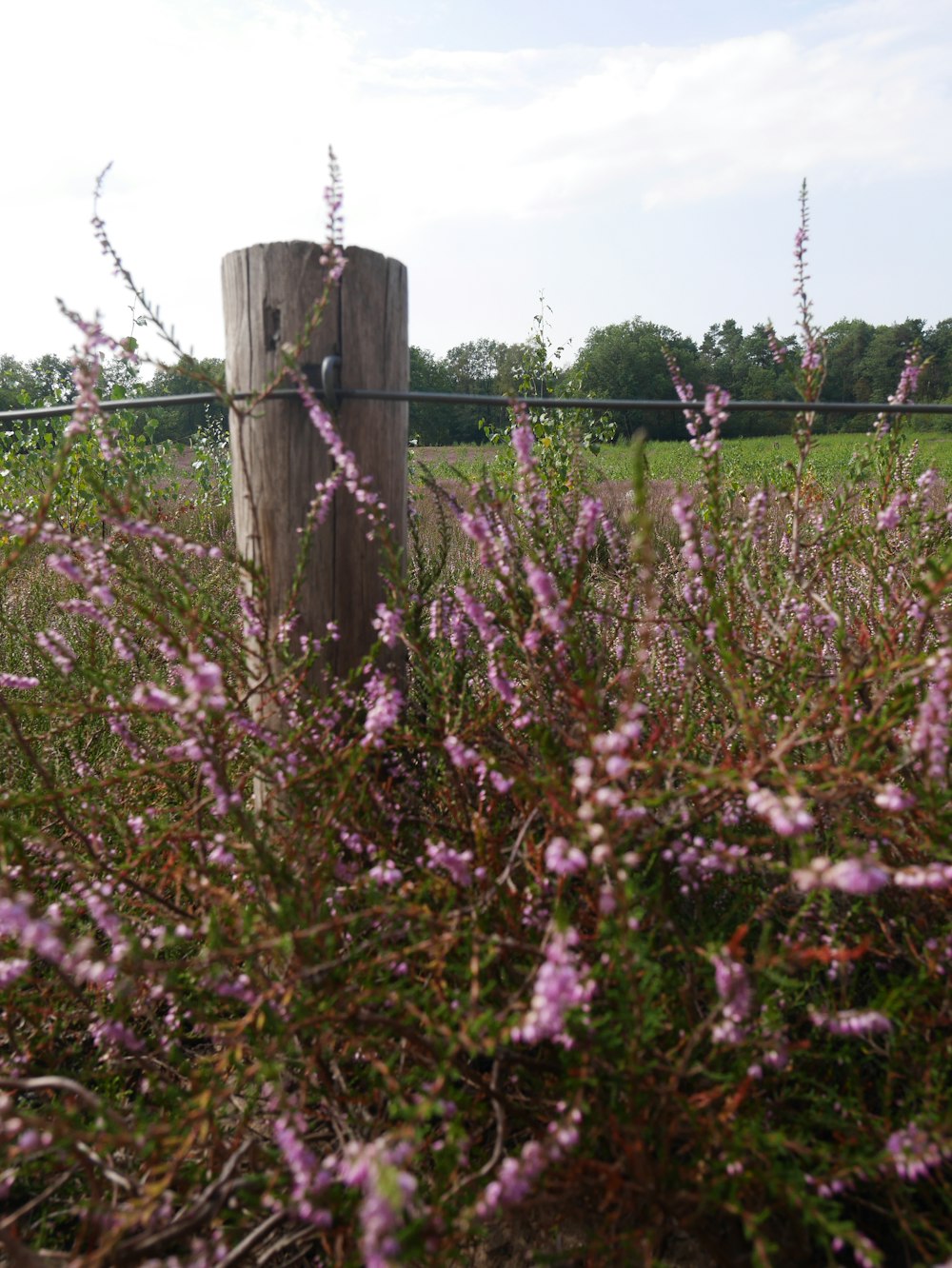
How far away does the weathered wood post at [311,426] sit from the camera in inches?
93.5

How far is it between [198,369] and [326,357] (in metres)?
0.34

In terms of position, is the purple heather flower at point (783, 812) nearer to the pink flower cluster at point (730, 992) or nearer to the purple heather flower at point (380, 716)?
the pink flower cluster at point (730, 992)

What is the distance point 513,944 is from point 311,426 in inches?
64.6

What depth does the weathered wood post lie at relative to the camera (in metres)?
2.38

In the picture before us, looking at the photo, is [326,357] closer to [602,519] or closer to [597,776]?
[602,519]

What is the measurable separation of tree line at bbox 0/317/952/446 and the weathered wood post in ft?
0.76

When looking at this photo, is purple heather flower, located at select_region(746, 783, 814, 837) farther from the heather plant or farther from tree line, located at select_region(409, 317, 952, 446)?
tree line, located at select_region(409, 317, 952, 446)

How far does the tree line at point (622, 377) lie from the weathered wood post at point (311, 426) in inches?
9.1

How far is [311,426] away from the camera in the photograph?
2391 millimetres

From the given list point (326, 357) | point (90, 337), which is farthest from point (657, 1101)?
point (90, 337)

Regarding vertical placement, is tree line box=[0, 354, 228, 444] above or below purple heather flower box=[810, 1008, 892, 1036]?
above

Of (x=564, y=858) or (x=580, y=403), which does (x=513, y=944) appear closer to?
(x=564, y=858)

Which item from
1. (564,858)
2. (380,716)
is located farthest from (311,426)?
(564,858)

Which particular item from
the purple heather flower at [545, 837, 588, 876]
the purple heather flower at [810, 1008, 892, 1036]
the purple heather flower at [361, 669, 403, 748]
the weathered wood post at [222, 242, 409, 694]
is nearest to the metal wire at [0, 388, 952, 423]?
the weathered wood post at [222, 242, 409, 694]
